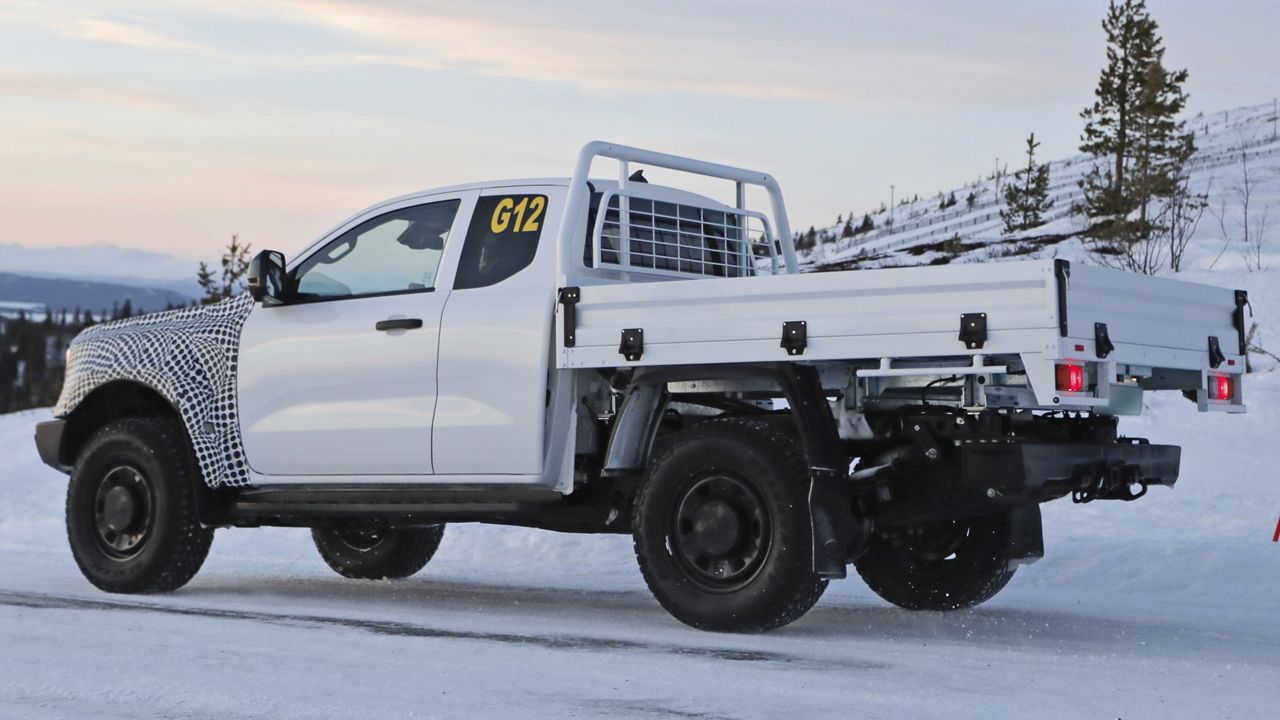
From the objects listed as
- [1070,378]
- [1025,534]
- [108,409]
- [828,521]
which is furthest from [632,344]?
[108,409]

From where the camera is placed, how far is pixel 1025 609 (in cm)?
884

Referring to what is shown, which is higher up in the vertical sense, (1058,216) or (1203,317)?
(1058,216)

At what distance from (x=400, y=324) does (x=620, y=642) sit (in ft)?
7.28

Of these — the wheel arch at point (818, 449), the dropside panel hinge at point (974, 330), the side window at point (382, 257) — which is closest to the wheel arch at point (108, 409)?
the side window at point (382, 257)

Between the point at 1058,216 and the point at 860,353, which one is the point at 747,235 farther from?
the point at 1058,216

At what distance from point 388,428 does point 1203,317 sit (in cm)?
401

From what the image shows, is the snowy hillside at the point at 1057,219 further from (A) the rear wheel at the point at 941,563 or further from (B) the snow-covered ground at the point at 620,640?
(A) the rear wheel at the point at 941,563

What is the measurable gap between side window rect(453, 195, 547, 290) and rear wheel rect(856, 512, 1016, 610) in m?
2.27

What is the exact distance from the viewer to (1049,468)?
6.89m

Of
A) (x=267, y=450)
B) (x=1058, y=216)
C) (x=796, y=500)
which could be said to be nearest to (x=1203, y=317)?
(x=796, y=500)

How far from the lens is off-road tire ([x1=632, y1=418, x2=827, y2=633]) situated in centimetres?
704

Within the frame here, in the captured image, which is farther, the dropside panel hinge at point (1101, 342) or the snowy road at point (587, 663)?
the dropside panel hinge at point (1101, 342)

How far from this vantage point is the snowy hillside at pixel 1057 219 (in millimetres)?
35781

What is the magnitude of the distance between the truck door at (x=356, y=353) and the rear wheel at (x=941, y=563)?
243 cm
